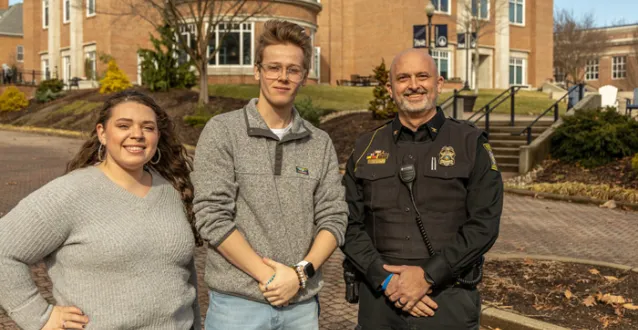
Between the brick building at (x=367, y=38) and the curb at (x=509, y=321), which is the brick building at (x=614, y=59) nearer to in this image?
the brick building at (x=367, y=38)

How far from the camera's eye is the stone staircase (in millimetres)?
14469

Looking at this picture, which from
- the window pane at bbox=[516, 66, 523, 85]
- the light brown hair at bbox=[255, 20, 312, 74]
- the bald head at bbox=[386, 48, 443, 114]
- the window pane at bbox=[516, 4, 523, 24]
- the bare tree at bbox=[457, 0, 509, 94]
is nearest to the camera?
the light brown hair at bbox=[255, 20, 312, 74]

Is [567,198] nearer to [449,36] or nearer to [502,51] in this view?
[449,36]

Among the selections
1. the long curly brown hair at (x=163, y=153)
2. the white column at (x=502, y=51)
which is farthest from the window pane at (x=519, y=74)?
the long curly brown hair at (x=163, y=153)

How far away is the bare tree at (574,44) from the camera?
167 ft

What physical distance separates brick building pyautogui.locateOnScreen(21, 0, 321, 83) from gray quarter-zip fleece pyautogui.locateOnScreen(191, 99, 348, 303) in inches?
1028

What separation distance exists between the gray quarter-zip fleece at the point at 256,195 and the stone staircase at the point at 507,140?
1225 cm

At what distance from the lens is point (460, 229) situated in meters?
2.71

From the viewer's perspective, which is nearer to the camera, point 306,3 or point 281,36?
point 281,36

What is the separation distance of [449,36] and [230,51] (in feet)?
50.0

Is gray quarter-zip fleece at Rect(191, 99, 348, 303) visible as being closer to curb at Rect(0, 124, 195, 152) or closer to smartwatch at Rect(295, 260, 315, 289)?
smartwatch at Rect(295, 260, 315, 289)

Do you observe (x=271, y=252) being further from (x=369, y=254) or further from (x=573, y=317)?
(x=573, y=317)

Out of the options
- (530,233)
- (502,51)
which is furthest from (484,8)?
(530,233)


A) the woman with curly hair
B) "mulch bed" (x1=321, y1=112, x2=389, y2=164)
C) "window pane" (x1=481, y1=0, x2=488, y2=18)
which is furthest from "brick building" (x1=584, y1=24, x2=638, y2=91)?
the woman with curly hair
